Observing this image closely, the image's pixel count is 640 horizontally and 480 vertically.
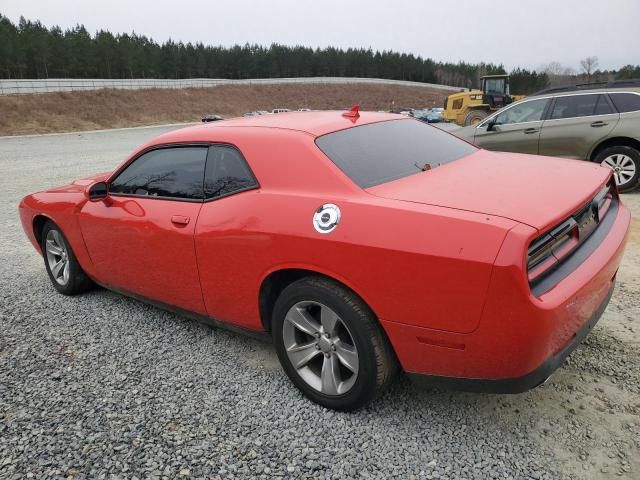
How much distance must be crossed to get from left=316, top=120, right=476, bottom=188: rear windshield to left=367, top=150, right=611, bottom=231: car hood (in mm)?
95

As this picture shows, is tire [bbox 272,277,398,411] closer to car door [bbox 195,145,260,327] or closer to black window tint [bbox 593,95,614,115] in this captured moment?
car door [bbox 195,145,260,327]

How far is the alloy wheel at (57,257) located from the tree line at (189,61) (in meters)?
64.5

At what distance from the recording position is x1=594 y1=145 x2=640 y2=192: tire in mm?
7188

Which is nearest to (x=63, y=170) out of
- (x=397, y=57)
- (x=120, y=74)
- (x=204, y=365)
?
(x=204, y=365)

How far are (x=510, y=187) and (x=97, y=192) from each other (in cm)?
284

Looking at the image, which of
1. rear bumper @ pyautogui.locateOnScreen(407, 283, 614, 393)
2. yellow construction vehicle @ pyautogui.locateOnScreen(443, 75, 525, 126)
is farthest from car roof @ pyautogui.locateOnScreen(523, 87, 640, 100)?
yellow construction vehicle @ pyautogui.locateOnScreen(443, 75, 525, 126)

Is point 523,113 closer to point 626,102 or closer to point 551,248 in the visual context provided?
point 626,102

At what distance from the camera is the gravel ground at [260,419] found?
2.23m

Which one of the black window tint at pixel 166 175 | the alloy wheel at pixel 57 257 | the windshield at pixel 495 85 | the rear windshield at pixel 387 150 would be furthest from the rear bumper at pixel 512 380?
the windshield at pixel 495 85

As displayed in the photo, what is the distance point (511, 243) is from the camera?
6.21ft

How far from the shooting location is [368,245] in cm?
220

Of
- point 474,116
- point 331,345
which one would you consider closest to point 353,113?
point 331,345

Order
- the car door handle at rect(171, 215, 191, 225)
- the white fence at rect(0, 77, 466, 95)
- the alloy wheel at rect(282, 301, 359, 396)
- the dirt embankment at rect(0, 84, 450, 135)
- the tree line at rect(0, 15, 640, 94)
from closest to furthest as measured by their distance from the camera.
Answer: the alloy wheel at rect(282, 301, 359, 396) → the car door handle at rect(171, 215, 191, 225) → the dirt embankment at rect(0, 84, 450, 135) → the white fence at rect(0, 77, 466, 95) → the tree line at rect(0, 15, 640, 94)

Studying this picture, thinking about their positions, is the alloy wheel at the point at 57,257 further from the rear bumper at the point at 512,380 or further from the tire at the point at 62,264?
the rear bumper at the point at 512,380
